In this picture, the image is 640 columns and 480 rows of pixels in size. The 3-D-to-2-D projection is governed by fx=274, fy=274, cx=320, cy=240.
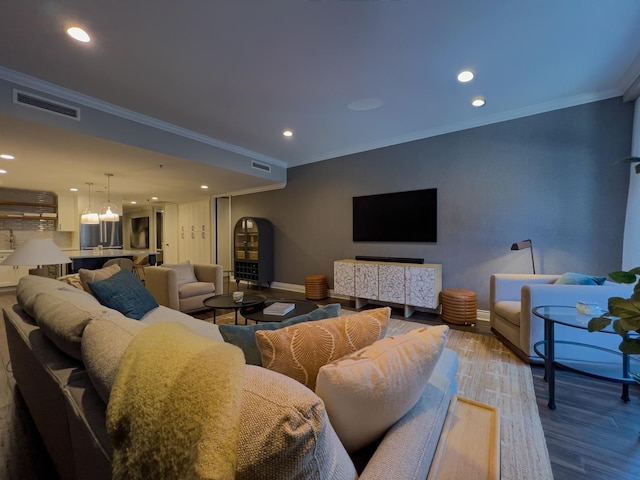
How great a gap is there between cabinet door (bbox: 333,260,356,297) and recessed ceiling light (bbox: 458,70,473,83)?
2720 millimetres

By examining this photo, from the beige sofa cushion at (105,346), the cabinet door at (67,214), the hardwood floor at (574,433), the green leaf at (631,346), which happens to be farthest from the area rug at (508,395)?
the cabinet door at (67,214)

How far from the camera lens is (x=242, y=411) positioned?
505mm

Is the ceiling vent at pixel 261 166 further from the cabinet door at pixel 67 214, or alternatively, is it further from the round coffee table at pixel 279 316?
the cabinet door at pixel 67 214

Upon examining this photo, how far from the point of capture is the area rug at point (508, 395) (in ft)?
4.65

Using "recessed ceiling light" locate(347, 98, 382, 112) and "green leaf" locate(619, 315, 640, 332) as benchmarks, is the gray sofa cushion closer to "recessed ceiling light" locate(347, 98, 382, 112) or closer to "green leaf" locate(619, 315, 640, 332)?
"green leaf" locate(619, 315, 640, 332)

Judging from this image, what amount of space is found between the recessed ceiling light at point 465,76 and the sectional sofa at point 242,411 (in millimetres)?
2585

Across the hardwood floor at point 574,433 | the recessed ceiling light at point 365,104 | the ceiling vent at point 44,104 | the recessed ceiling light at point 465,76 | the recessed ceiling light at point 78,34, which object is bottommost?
the hardwood floor at point 574,433

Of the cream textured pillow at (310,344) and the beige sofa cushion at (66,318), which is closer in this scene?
the cream textured pillow at (310,344)

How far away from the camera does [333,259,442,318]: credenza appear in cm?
374

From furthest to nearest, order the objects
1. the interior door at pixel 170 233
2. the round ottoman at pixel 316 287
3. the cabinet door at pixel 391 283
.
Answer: the interior door at pixel 170 233
the round ottoman at pixel 316 287
the cabinet door at pixel 391 283

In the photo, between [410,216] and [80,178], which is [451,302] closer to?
[410,216]

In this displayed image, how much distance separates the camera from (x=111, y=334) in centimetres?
92

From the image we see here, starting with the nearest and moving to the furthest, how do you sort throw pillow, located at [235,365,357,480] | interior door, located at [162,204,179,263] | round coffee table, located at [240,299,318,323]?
1. throw pillow, located at [235,365,357,480]
2. round coffee table, located at [240,299,318,323]
3. interior door, located at [162,204,179,263]

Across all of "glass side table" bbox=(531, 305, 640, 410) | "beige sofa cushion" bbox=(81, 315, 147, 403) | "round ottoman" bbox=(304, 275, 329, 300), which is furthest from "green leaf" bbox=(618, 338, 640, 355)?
"round ottoman" bbox=(304, 275, 329, 300)
